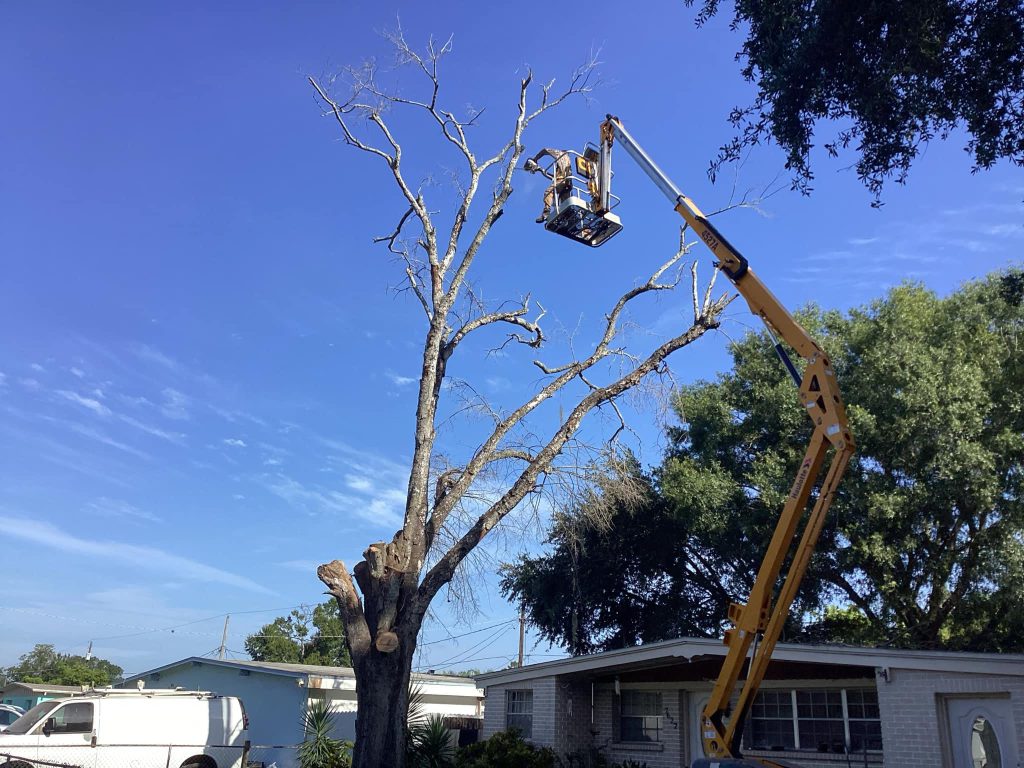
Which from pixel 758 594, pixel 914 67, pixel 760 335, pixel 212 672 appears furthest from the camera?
pixel 212 672

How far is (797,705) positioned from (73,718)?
46.9 feet

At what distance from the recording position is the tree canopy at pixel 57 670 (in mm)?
60219

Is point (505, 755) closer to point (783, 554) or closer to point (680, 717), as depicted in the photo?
point (680, 717)

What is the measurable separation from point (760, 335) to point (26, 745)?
67.5 ft

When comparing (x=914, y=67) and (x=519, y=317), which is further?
(x=519, y=317)

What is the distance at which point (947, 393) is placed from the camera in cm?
1980

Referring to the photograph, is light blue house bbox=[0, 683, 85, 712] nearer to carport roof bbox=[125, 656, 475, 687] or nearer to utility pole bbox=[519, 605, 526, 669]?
carport roof bbox=[125, 656, 475, 687]

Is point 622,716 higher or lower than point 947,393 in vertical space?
lower

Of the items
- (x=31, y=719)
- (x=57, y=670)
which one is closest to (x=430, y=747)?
→ (x=31, y=719)

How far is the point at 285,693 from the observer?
24.3 metres

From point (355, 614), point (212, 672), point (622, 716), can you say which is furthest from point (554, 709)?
Answer: point (212, 672)

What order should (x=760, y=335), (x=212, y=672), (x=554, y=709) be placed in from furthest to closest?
(x=212, y=672) < (x=760, y=335) < (x=554, y=709)

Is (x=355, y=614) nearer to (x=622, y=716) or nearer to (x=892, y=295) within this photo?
(x=622, y=716)

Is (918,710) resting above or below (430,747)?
above
